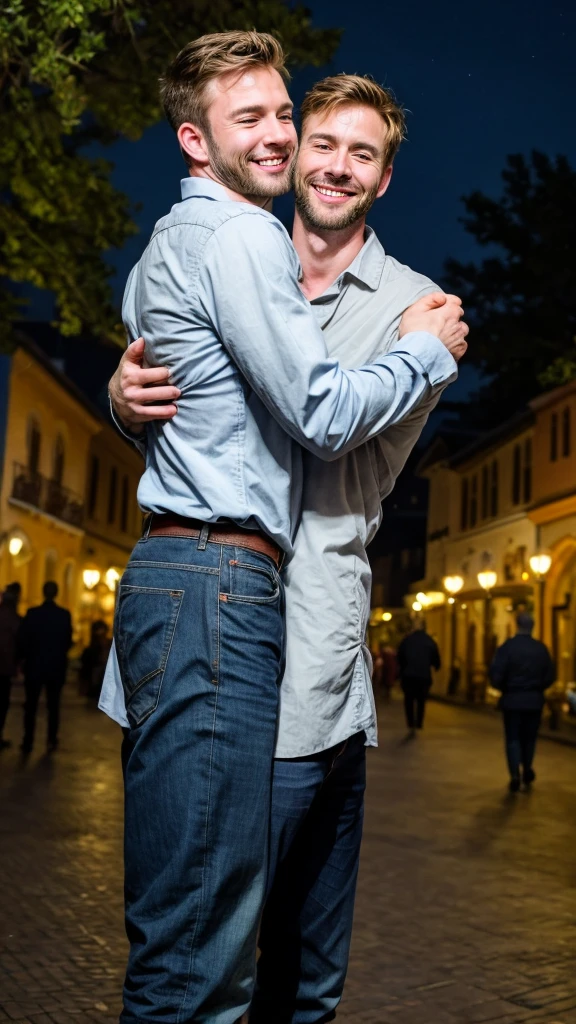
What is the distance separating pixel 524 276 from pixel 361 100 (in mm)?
31292

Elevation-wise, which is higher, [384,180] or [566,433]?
[566,433]

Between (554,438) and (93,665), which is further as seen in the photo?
(554,438)

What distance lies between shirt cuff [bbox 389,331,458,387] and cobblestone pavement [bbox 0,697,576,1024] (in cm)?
275

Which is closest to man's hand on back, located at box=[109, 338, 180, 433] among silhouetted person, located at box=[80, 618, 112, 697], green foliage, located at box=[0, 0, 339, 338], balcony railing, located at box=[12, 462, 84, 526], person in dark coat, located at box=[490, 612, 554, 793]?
green foliage, located at box=[0, 0, 339, 338]

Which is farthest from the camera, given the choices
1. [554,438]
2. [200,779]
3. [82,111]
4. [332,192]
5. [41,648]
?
[554,438]

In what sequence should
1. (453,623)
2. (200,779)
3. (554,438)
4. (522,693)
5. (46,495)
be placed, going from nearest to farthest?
(200,779) → (522,693) → (554,438) → (46,495) → (453,623)

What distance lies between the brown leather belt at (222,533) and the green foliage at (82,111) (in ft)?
30.6

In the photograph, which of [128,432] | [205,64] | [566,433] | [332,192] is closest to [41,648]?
[128,432]

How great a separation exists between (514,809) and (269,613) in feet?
29.0

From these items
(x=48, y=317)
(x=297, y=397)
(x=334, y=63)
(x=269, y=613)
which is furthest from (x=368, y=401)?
(x=48, y=317)

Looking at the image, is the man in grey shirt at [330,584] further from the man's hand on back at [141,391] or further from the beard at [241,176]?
the beard at [241,176]

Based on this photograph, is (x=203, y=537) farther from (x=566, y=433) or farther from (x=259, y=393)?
(x=566, y=433)

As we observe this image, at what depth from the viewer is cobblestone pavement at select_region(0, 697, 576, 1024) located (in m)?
4.49

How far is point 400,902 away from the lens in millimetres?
6289
